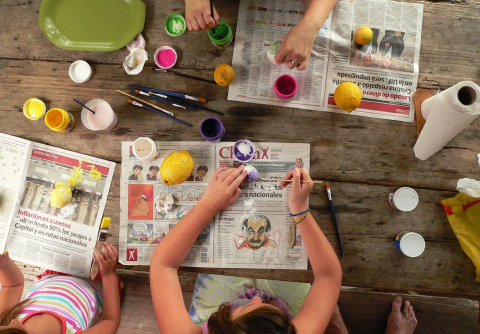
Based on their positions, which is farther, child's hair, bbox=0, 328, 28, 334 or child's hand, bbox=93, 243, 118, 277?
child's hand, bbox=93, 243, 118, 277

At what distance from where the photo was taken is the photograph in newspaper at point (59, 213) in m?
1.09

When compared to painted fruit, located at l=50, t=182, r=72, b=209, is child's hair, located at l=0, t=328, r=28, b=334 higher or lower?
lower

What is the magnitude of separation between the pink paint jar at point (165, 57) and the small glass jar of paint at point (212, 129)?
28 centimetres

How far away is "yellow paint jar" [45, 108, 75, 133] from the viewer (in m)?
1.05

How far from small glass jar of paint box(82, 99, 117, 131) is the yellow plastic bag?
4.20ft

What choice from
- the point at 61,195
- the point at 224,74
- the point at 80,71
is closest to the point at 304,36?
the point at 224,74

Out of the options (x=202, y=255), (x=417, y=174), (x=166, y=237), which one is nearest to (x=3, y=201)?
(x=166, y=237)

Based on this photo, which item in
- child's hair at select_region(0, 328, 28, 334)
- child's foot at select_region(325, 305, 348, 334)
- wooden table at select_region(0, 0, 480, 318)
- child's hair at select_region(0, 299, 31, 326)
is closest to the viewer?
child's hair at select_region(0, 328, 28, 334)

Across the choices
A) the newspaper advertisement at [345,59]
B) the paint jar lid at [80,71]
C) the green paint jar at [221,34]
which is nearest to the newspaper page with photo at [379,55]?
the newspaper advertisement at [345,59]

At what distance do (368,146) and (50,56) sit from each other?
1.29 meters

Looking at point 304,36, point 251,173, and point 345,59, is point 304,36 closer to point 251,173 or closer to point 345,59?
point 345,59

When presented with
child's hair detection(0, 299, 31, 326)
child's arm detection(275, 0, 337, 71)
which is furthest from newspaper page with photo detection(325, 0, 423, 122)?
child's hair detection(0, 299, 31, 326)

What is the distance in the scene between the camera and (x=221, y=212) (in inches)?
42.0

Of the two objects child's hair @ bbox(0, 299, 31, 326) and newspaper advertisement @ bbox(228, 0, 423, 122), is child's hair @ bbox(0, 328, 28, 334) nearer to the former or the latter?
child's hair @ bbox(0, 299, 31, 326)
